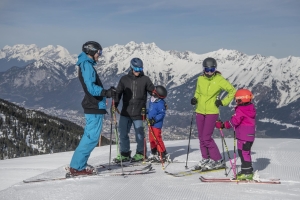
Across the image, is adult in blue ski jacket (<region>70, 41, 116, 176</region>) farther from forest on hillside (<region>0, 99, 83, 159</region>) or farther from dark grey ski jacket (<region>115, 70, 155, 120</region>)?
Answer: forest on hillside (<region>0, 99, 83, 159</region>)

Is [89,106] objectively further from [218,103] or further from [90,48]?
[218,103]

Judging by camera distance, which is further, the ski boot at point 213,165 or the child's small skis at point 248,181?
the ski boot at point 213,165

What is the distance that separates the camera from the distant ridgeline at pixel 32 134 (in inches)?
4075

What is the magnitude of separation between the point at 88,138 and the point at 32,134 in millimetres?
110908

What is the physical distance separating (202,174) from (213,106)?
4.77 feet

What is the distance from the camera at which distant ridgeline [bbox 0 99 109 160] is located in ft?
340

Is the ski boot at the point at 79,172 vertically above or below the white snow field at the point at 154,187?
above

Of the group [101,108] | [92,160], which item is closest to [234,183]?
[101,108]

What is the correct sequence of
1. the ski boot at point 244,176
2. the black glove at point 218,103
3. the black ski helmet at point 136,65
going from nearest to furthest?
the ski boot at point 244,176
the black glove at point 218,103
the black ski helmet at point 136,65

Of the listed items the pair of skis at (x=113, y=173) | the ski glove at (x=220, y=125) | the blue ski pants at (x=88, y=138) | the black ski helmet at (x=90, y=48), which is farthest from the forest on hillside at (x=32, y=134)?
the ski glove at (x=220, y=125)

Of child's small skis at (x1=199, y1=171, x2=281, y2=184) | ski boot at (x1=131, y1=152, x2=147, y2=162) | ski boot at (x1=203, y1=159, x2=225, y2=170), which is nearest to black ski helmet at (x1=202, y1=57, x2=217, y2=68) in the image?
ski boot at (x1=203, y1=159, x2=225, y2=170)

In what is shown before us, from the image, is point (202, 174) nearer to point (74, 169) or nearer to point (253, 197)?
point (253, 197)

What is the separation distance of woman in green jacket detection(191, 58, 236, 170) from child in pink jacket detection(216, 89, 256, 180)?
801mm

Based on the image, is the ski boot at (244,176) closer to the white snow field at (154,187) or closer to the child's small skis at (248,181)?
the child's small skis at (248,181)
